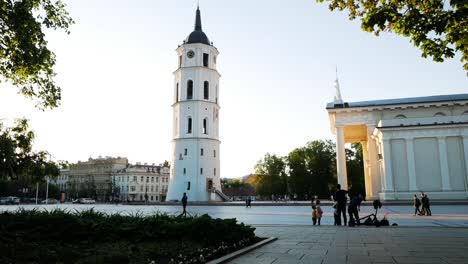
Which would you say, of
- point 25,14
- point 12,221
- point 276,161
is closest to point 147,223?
point 12,221

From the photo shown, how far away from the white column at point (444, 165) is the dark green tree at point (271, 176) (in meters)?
53.2

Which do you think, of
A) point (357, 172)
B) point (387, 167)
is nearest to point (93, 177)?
point (357, 172)

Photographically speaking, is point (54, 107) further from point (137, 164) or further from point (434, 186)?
point (137, 164)

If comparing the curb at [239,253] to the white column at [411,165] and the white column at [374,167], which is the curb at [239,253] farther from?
the white column at [374,167]

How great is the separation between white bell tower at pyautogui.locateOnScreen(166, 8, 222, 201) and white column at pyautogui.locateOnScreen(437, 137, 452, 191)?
37204 millimetres

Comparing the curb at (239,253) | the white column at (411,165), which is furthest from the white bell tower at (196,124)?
the curb at (239,253)

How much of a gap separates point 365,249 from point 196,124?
60175 mm

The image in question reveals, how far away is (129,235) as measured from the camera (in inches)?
403

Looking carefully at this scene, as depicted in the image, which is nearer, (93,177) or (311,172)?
(311,172)

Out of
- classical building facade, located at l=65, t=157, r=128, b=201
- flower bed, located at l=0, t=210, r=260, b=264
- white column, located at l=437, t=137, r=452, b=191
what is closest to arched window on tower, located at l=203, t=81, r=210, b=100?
white column, located at l=437, t=137, r=452, b=191

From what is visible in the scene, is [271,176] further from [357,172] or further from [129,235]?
[129,235]

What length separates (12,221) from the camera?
1005 cm

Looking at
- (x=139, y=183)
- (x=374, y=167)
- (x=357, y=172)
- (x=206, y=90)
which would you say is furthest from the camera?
(x=139, y=183)

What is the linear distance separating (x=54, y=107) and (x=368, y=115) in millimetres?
42981
